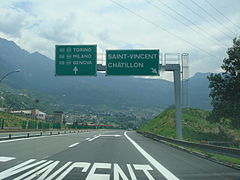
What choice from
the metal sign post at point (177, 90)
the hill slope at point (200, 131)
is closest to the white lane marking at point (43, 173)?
the metal sign post at point (177, 90)

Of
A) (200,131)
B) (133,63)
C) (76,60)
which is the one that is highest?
(76,60)

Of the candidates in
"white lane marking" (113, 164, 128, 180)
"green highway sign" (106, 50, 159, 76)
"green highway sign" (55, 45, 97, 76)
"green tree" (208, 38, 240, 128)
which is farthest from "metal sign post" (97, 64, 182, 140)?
"white lane marking" (113, 164, 128, 180)

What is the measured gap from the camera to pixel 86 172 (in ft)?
22.2

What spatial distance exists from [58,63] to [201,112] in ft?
107

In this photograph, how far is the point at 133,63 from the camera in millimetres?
22766

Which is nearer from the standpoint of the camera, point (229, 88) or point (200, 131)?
point (229, 88)

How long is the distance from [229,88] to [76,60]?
19064 mm

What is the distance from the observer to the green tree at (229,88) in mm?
30562

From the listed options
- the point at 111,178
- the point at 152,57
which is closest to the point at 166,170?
the point at 111,178

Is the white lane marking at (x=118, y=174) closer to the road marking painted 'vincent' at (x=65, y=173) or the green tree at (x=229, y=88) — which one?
the road marking painted 'vincent' at (x=65, y=173)

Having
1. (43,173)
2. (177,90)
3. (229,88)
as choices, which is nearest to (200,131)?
(229,88)

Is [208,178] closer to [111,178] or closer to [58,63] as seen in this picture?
[111,178]

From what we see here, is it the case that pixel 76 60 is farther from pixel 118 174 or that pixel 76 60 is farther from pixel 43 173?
pixel 118 174

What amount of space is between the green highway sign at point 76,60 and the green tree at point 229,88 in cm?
1682
